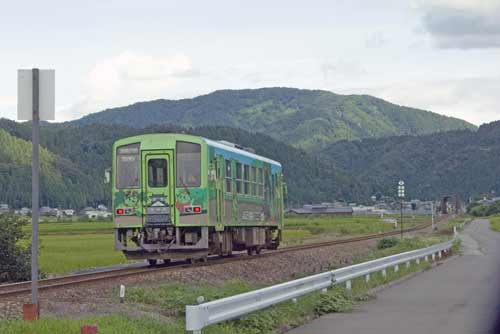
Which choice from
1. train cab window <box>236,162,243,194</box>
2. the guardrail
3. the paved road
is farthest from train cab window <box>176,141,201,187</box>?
the paved road

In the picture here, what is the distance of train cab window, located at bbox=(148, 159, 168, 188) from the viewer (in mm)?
26277

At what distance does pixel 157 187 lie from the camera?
1033 inches

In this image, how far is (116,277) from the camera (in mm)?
23016

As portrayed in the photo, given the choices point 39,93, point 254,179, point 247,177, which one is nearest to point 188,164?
point 247,177

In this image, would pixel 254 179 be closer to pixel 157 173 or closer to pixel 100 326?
pixel 157 173

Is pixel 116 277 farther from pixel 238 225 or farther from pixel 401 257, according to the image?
pixel 401 257

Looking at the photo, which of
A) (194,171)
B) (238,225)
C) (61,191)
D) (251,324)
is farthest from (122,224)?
(61,191)

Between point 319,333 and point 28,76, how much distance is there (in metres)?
5.73

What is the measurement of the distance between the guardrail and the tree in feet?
33.3

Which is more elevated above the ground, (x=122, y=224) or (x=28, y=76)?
(x=28, y=76)

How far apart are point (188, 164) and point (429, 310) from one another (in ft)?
33.4

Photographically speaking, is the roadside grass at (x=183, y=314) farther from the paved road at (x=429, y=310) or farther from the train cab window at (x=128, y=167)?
the train cab window at (x=128, y=167)

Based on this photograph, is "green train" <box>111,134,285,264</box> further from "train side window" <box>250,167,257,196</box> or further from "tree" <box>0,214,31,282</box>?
"train side window" <box>250,167,257,196</box>

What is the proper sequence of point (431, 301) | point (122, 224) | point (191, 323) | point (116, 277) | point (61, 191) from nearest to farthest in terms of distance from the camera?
point (191, 323), point (431, 301), point (116, 277), point (122, 224), point (61, 191)
